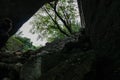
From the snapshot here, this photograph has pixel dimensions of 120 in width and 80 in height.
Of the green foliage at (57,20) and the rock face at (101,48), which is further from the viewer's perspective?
the green foliage at (57,20)

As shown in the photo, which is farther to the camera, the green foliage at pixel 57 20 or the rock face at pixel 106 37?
the green foliage at pixel 57 20

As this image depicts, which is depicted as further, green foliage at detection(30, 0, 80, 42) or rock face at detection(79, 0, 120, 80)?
green foliage at detection(30, 0, 80, 42)

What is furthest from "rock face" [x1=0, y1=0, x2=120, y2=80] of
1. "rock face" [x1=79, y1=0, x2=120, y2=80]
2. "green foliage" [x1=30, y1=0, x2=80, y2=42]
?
"green foliage" [x1=30, y1=0, x2=80, y2=42]

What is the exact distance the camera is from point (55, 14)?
87.5 feet

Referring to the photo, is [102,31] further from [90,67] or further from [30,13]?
[30,13]

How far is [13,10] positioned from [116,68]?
31.0ft

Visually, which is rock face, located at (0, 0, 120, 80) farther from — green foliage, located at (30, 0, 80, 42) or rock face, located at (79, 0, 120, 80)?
green foliage, located at (30, 0, 80, 42)

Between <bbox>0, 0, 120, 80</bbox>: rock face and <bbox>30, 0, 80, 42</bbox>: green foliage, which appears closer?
<bbox>0, 0, 120, 80</bbox>: rock face

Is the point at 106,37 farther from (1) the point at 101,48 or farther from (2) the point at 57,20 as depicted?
(2) the point at 57,20

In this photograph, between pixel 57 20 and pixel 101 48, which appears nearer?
pixel 101 48

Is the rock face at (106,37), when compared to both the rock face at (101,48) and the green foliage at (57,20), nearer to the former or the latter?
the rock face at (101,48)

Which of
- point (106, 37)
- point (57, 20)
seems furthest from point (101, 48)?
point (57, 20)

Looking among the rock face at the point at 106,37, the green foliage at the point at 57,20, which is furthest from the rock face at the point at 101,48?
the green foliage at the point at 57,20

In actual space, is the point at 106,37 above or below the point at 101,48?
above
